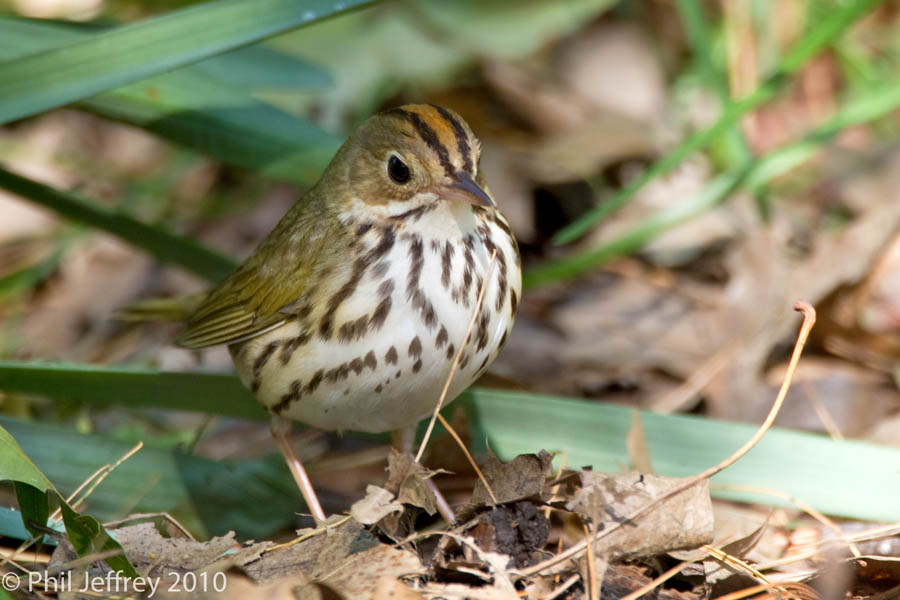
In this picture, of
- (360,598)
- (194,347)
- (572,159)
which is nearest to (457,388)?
(360,598)

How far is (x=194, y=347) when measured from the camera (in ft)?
11.1

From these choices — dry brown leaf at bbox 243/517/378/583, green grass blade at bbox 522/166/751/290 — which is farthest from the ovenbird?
green grass blade at bbox 522/166/751/290

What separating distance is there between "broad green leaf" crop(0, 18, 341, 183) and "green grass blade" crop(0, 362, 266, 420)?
70cm

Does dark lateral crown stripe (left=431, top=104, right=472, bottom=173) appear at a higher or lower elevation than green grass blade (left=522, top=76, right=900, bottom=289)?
lower

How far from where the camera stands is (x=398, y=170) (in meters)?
2.77

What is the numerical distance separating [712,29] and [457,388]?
139 inches

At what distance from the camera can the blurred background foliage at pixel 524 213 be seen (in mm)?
3014

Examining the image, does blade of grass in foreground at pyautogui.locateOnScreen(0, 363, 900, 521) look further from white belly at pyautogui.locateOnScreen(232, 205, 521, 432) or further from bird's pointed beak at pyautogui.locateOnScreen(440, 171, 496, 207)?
bird's pointed beak at pyautogui.locateOnScreen(440, 171, 496, 207)

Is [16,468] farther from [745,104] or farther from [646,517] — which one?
[745,104]

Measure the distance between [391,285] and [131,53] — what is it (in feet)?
2.96

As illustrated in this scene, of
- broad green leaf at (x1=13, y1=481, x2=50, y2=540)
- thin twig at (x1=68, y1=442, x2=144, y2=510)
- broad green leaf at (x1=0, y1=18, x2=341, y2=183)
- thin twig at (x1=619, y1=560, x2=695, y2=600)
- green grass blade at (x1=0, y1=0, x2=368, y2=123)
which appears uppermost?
broad green leaf at (x1=0, y1=18, x2=341, y2=183)

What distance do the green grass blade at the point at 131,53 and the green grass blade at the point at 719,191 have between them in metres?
1.43

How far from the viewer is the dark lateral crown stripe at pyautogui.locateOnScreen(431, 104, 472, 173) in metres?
2.68

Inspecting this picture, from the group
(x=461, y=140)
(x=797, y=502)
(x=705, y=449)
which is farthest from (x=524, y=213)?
(x=797, y=502)
